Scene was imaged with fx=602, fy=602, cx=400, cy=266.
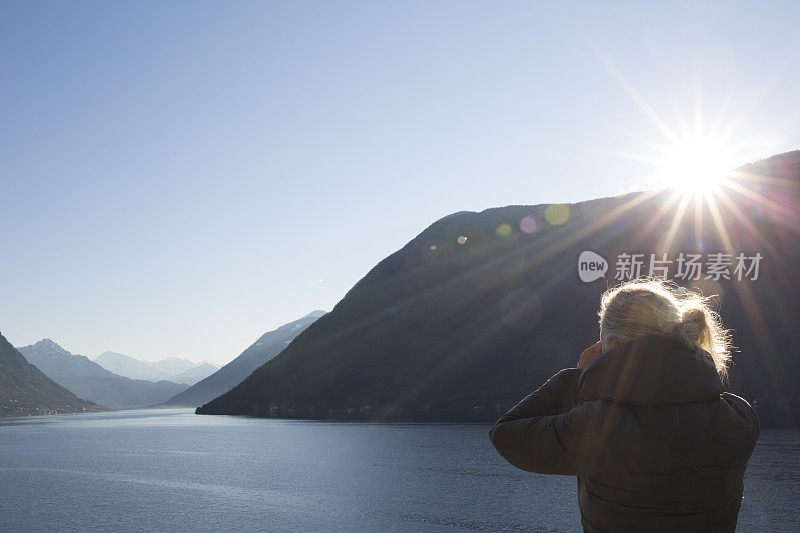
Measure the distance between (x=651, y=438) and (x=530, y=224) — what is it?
152042 millimetres

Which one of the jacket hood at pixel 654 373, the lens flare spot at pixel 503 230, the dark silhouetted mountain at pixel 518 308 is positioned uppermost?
the lens flare spot at pixel 503 230

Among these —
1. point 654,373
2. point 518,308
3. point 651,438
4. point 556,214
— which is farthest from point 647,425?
point 556,214

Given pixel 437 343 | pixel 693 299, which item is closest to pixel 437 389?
pixel 437 343

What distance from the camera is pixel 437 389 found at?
112m

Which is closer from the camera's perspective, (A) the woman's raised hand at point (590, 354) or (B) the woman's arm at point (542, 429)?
(B) the woman's arm at point (542, 429)

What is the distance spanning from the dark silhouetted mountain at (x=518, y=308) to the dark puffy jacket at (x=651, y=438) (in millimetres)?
83440

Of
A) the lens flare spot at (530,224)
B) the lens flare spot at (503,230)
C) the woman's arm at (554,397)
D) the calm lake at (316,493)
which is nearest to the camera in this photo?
the woman's arm at (554,397)

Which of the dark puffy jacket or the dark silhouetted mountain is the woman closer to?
the dark puffy jacket

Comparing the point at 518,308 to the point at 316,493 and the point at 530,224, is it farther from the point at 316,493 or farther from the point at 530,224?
the point at 316,493

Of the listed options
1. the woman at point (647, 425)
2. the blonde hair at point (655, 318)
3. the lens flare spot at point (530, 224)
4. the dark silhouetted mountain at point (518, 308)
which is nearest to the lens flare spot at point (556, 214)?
the dark silhouetted mountain at point (518, 308)

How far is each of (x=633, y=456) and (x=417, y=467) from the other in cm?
3103

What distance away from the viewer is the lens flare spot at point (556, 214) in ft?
482

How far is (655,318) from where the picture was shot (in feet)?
9.15

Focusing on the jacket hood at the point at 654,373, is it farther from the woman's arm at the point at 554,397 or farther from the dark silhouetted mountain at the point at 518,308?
the dark silhouetted mountain at the point at 518,308
